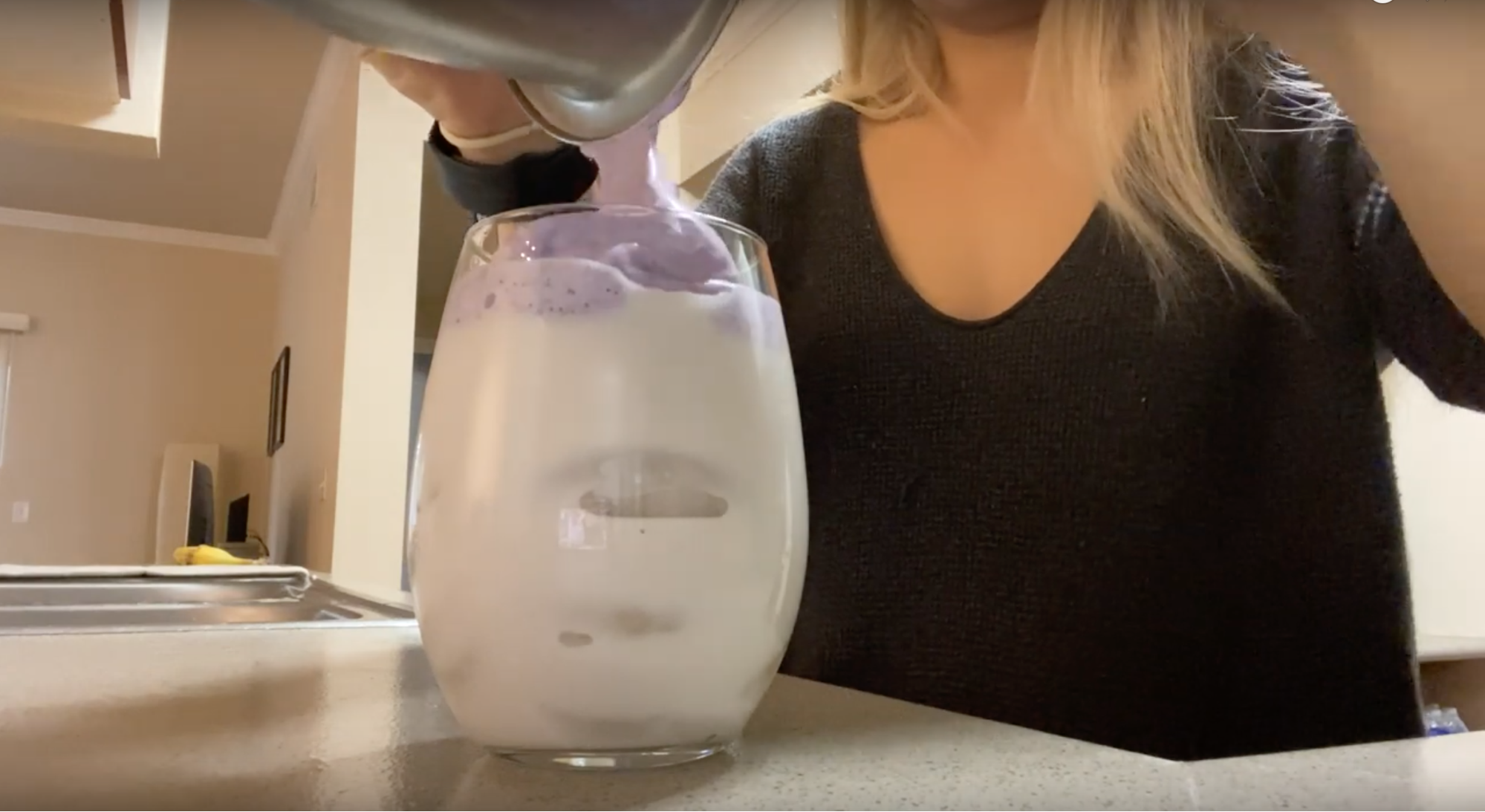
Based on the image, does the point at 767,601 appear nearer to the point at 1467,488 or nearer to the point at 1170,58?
the point at 1170,58

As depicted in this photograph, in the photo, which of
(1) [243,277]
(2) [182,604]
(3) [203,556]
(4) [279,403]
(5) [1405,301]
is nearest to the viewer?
(5) [1405,301]

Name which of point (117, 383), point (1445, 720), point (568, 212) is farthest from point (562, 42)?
point (117, 383)

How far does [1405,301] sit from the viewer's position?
0.51 metres

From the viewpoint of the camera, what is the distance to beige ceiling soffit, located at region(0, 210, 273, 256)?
12.9ft

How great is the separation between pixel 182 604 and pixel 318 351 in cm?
185

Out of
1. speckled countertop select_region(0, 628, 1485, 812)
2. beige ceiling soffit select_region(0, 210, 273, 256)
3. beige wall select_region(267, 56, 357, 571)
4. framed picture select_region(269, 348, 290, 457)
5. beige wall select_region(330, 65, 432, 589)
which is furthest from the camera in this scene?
beige ceiling soffit select_region(0, 210, 273, 256)

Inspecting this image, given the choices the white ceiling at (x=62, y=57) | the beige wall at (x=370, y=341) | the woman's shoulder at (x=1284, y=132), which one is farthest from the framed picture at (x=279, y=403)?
the woman's shoulder at (x=1284, y=132)

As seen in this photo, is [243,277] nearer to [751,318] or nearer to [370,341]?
[370,341]

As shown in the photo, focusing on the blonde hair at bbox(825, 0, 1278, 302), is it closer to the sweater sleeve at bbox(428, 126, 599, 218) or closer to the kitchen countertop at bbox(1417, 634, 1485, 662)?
the sweater sleeve at bbox(428, 126, 599, 218)

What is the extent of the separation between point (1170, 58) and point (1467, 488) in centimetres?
175

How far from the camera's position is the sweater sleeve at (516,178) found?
49 cm

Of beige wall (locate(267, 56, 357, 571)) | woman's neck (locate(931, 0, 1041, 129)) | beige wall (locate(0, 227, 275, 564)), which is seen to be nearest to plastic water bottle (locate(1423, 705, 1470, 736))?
woman's neck (locate(931, 0, 1041, 129))

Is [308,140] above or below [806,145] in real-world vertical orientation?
above

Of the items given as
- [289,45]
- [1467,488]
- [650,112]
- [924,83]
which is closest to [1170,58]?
[924,83]
